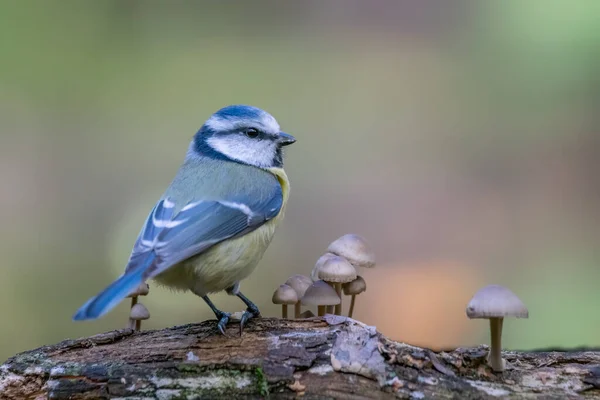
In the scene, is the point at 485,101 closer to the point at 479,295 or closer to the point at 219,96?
the point at 219,96

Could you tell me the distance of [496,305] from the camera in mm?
1719

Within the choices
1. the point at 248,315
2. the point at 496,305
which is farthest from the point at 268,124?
the point at 496,305

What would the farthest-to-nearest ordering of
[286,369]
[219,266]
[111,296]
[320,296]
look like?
[320,296] → [219,266] → [286,369] → [111,296]

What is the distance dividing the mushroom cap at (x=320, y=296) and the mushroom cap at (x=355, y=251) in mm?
229

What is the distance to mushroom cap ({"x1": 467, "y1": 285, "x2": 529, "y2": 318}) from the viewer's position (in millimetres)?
1710

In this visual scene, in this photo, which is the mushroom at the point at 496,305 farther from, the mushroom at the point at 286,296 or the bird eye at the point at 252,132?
the bird eye at the point at 252,132

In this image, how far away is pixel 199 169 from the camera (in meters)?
2.27

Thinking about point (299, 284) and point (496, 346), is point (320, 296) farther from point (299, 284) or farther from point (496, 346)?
point (496, 346)

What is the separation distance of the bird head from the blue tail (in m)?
0.76

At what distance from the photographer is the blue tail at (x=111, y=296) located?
1.55 meters

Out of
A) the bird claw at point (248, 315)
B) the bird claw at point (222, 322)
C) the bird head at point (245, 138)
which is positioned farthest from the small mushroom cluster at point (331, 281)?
the bird head at point (245, 138)

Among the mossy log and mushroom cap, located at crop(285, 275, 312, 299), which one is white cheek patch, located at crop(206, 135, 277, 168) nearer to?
mushroom cap, located at crop(285, 275, 312, 299)

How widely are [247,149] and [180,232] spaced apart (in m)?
0.64

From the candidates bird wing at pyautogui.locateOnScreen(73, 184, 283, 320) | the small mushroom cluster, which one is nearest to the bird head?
bird wing at pyautogui.locateOnScreen(73, 184, 283, 320)
